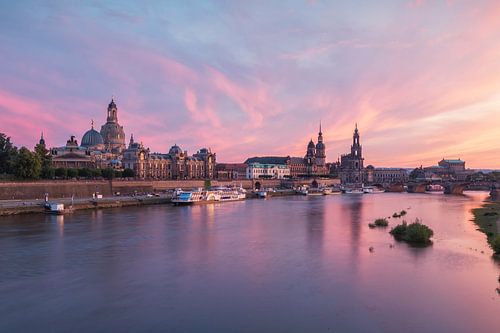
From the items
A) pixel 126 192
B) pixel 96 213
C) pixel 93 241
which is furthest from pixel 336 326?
pixel 126 192

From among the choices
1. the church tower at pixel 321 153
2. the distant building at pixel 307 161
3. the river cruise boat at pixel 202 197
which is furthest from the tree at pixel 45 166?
the church tower at pixel 321 153

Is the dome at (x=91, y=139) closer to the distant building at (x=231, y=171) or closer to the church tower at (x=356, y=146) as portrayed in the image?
the distant building at (x=231, y=171)

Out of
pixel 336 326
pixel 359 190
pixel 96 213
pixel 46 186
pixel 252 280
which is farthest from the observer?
pixel 359 190

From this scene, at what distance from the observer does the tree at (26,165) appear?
56688 millimetres

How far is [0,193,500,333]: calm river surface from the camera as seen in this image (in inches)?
556

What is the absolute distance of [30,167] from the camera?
57.2 m

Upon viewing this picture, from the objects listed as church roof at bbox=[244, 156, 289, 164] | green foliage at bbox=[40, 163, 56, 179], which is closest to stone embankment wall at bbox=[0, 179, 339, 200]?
green foliage at bbox=[40, 163, 56, 179]

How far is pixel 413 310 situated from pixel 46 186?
53254 mm

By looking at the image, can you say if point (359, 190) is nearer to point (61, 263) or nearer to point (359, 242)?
point (359, 242)

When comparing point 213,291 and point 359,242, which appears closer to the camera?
point 213,291

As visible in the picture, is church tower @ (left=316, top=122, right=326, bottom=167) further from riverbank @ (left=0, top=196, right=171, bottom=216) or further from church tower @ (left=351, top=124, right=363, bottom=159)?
riverbank @ (left=0, top=196, right=171, bottom=216)

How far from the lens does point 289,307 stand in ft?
A: 50.8

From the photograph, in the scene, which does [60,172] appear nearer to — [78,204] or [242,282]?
[78,204]

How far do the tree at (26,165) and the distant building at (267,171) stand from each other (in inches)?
3550
